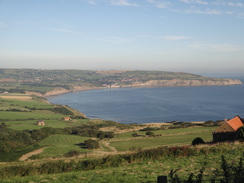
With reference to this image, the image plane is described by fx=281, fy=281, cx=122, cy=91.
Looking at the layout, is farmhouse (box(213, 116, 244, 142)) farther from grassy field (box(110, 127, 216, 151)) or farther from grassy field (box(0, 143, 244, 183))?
grassy field (box(0, 143, 244, 183))

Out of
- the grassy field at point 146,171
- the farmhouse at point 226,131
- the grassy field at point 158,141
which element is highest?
the grassy field at point 146,171

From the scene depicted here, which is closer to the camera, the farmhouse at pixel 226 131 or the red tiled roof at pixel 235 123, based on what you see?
the farmhouse at pixel 226 131

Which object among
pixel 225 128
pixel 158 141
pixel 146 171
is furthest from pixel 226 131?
pixel 146 171

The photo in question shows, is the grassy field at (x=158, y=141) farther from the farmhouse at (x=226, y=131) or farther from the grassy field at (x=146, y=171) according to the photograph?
the grassy field at (x=146, y=171)

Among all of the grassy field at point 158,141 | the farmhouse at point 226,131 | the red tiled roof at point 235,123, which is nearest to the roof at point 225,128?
the farmhouse at point 226,131

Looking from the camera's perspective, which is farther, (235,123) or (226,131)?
(235,123)

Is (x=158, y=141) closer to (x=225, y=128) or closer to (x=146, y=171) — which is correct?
(x=225, y=128)

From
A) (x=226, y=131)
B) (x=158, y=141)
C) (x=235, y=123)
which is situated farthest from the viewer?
(x=158, y=141)

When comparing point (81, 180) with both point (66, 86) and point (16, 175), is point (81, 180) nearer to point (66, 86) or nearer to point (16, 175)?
point (16, 175)

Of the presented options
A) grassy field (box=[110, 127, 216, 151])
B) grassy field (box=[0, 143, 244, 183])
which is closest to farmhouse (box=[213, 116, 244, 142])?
grassy field (box=[110, 127, 216, 151])

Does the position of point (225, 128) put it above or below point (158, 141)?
above

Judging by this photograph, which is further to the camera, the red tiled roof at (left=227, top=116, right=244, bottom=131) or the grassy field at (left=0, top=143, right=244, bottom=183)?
the red tiled roof at (left=227, top=116, right=244, bottom=131)

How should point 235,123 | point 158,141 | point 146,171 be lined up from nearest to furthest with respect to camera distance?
point 146,171, point 235,123, point 158,141
